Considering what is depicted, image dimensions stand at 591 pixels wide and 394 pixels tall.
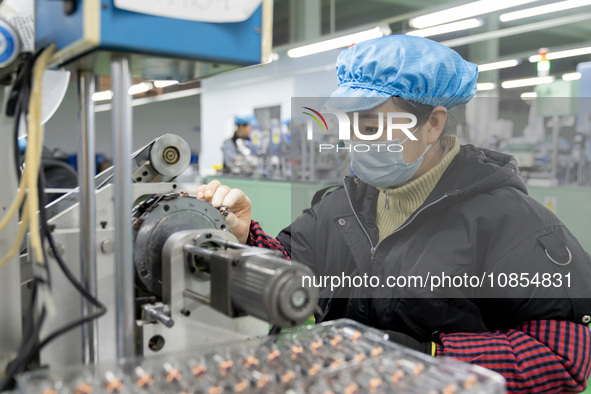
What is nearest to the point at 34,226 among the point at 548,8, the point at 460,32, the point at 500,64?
the point at 548,8

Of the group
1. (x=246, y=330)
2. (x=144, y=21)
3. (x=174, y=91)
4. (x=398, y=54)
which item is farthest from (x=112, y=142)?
(x=174, y=91)

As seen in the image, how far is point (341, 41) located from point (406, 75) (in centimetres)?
576

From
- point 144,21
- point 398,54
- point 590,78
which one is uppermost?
point 590,78

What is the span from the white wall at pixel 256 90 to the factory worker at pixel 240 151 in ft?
2.41

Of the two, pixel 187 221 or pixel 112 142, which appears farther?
pixel 187 221

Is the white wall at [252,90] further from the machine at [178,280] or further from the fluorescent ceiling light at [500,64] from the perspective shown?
the machine at [178,280]

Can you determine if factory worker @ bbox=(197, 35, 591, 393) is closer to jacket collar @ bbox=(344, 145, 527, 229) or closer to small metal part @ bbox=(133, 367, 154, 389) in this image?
jacket collar @ bbox=(344, 145, 527, 229)

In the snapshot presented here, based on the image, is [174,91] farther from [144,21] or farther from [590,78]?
[144,21]

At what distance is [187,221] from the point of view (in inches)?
40.0

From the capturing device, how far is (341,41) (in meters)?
6.93

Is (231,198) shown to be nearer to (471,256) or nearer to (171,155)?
(171,155)

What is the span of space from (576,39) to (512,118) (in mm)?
6699

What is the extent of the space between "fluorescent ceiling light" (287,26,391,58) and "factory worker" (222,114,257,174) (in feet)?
4.27

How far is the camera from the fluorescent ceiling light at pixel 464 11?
529cm
